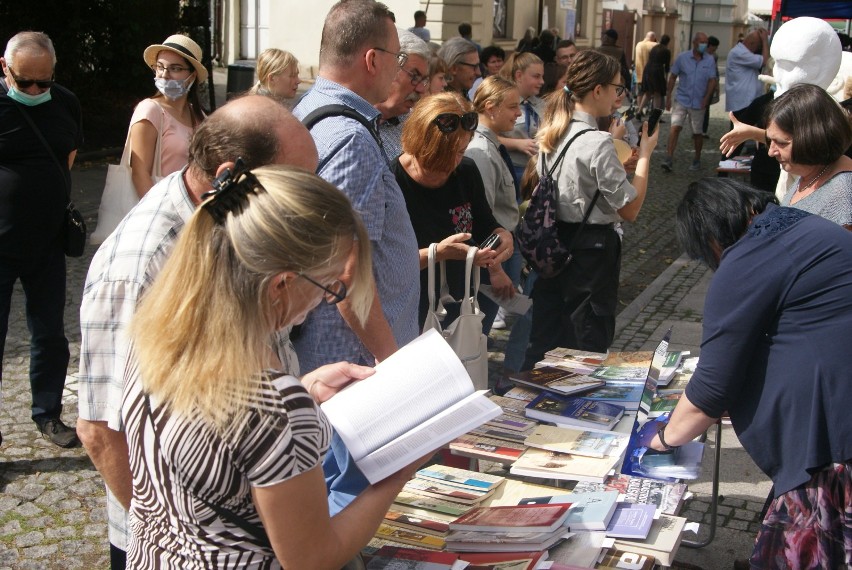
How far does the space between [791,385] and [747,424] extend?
0.18m

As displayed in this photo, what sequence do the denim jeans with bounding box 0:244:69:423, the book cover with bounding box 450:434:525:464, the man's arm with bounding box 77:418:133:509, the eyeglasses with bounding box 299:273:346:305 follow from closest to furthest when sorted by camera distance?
the eyeglasses with bounding box 299:273:346:305 → the man's arm with bounding box 77:418:133:509 → the book cover with bounding box 450:434:525:464 → the denim jeans with bounding box 0:244:69:423

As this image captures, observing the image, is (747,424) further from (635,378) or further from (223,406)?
(223,406)

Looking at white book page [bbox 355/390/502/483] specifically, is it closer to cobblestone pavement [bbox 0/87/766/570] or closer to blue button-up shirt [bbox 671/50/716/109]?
cobblestone pavement [bbox 0/87/766/570]

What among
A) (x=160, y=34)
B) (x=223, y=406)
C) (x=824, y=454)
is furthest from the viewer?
(x=160, y=34)

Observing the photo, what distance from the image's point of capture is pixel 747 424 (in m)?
2.55

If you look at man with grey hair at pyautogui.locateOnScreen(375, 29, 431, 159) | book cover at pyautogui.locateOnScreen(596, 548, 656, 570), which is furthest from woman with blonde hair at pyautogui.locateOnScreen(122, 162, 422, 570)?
man with grey hair at pyautogui.locateOnScreen(375, 29, 431, 159)

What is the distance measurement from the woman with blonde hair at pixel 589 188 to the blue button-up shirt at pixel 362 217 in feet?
5.63

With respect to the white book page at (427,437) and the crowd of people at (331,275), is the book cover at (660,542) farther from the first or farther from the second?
the white book page at (427,437)

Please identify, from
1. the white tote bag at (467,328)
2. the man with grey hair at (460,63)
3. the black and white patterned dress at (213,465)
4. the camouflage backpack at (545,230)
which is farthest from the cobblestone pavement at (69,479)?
the black and white patterned dress at (213,465)

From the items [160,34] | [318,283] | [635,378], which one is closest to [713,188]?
[635,378]

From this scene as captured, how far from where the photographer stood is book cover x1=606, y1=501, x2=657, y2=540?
2.39 metres

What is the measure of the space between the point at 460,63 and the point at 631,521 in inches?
203

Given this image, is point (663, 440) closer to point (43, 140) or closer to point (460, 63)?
point (43, 140)

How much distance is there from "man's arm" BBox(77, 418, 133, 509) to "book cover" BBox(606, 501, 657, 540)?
3.96 feet
